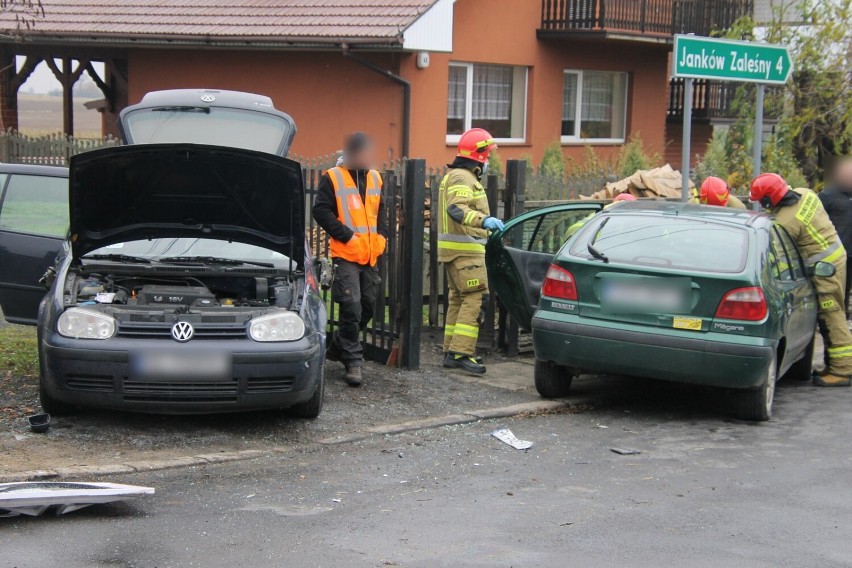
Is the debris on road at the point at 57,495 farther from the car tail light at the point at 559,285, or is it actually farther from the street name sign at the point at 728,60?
the street name sign at the point at 728,60

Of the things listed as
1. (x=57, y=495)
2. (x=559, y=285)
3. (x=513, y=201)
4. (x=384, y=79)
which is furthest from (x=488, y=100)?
(x=57, y=495)

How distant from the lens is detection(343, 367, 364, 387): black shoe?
8391mm

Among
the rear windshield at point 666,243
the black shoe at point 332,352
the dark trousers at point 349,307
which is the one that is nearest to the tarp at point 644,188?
the rear windshield at point 666,243

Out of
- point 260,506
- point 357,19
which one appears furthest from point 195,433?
point 357,19

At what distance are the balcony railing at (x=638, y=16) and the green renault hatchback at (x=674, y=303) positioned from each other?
12.6 metres

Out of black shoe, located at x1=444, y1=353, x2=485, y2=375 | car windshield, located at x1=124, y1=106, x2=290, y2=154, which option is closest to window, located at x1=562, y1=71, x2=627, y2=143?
car windshield, located at x1=124, y1=106, x2=290, y2=154

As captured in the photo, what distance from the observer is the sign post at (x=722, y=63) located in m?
9.51

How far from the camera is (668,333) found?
743 centimetres

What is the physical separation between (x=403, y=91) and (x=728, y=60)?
8621 millimetres

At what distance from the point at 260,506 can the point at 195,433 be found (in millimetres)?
1429

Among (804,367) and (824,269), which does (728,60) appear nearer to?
(824,269)

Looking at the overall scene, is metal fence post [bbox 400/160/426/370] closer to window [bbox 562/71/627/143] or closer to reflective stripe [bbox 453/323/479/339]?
reflective stripe [bbox 453/323/479/339]

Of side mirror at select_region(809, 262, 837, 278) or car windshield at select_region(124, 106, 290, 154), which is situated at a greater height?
car windshield at select_region(124, 106, 290, 154)

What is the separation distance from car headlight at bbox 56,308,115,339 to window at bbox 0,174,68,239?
245 cm
